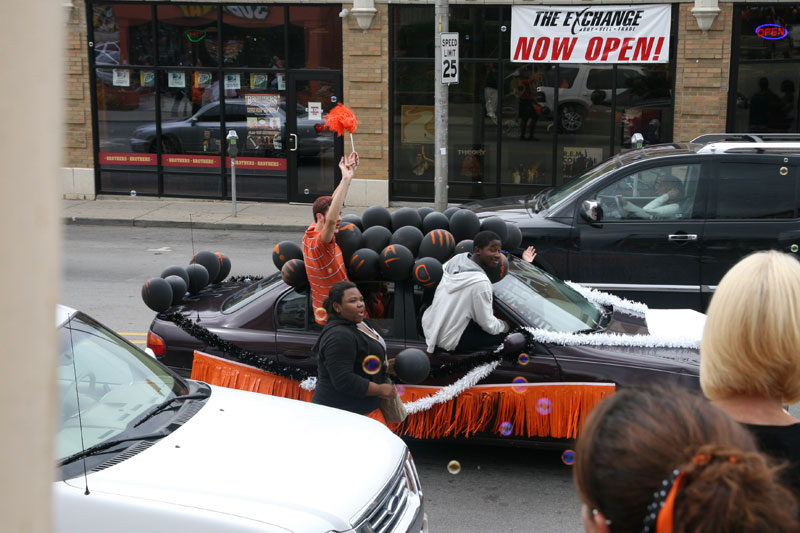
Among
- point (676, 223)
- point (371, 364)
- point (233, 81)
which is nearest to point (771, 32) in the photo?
point (676, 223)

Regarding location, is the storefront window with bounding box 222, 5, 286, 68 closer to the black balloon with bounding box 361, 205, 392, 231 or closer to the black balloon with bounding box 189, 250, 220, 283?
the black balloon with bounding box 189, 250, 220, 283

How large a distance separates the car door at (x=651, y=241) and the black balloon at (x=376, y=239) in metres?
3.12

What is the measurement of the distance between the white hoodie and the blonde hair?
3.07m

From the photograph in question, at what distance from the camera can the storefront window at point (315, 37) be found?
1692cm

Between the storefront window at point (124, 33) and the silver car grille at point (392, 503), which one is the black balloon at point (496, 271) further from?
the storefront window at point (124, 33)

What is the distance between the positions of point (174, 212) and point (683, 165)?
1083cm

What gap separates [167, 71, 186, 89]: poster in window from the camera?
17.5m

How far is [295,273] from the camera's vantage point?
227 inches

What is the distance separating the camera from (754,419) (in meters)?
2.40

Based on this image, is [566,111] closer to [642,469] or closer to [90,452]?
[90,452]

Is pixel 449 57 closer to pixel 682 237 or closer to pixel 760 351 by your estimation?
pixel 682 237

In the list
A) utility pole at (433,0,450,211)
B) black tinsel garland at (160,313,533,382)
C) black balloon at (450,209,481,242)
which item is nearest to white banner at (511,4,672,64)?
utility pole at (433,0,450,211)

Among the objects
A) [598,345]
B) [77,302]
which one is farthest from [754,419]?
[77,302]

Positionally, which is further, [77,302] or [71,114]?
[71,114]
